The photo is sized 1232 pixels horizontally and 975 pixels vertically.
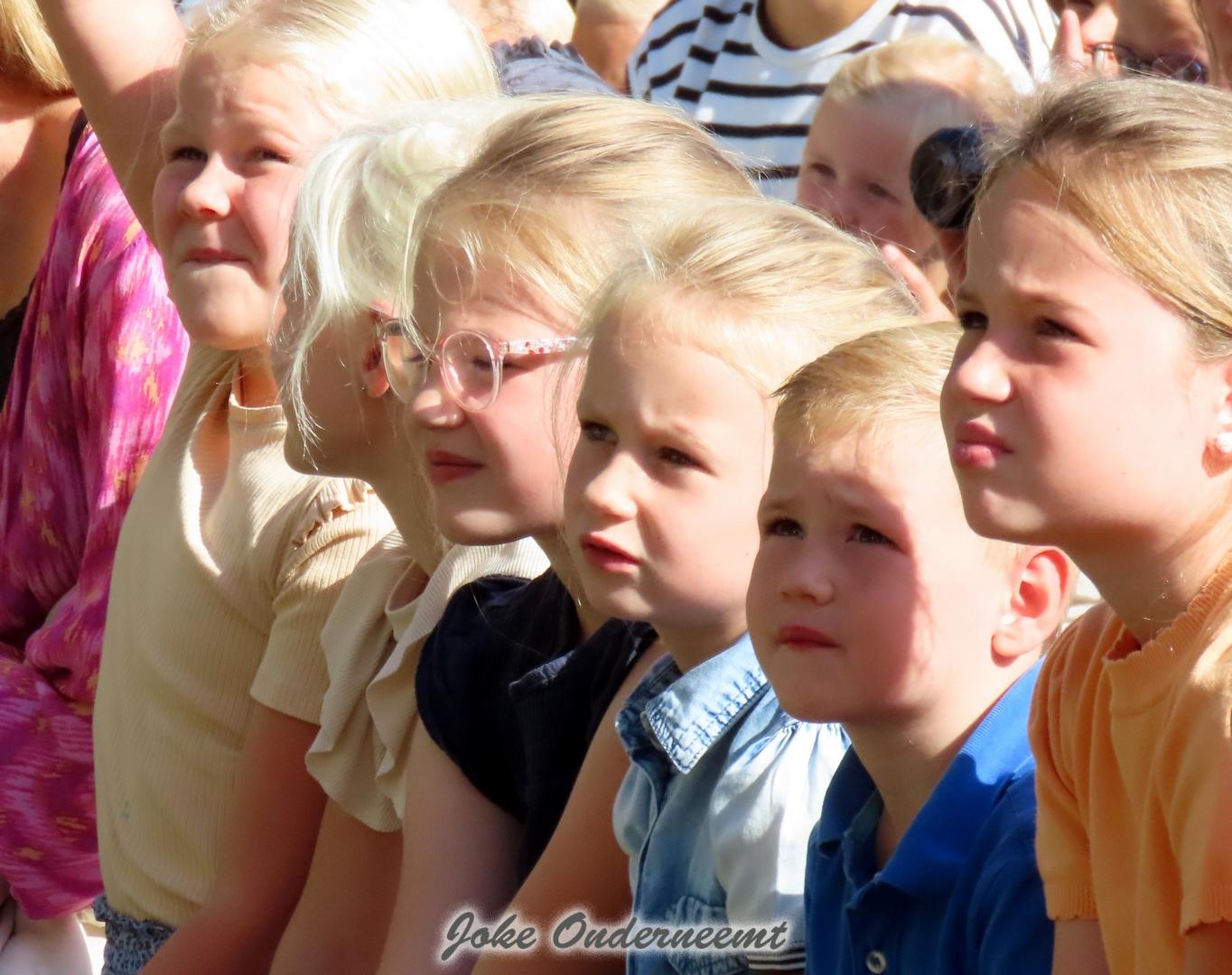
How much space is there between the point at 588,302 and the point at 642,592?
321 mm

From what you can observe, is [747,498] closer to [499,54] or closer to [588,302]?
[588,302]

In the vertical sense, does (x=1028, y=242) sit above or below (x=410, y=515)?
above

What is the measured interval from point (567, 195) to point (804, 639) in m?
0.63

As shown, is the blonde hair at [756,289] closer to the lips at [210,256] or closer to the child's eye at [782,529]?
the child's eye at [782,529]

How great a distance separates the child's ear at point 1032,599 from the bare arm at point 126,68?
1.58 meters

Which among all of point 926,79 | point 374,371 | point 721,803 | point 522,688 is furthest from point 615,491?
point 926,79

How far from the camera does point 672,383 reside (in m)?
1.43

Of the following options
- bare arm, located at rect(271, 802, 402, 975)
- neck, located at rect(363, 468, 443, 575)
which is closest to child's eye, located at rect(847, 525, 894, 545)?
neck, located at rect(363, 468, 443, 575)

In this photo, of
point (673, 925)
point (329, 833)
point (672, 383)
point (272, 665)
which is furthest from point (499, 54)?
point (673, 925)

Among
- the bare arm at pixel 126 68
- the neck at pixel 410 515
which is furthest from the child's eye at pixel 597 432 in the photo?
the bare arm at pixel 126 68

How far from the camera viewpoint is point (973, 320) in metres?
1.16

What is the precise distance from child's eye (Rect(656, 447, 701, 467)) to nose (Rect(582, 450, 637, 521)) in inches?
1.0

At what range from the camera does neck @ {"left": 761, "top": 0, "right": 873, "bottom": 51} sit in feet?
8.98

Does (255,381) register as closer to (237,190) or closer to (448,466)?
(237,190)
